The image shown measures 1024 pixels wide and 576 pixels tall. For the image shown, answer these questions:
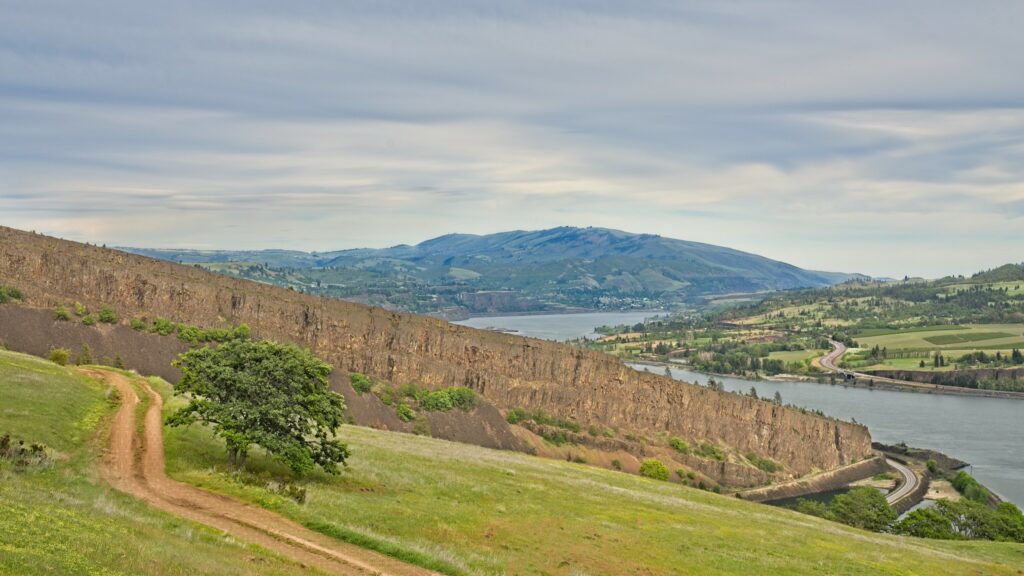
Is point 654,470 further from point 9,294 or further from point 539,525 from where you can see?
point 9,294

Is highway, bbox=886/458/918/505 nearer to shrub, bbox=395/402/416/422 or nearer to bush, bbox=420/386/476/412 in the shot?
bush, bbox=420/386/476/412

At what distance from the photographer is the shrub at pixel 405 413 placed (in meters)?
99.8

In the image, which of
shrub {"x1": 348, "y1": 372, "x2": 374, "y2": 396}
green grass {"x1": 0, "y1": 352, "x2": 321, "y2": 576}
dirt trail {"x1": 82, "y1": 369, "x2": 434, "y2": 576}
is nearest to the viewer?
green grass {"x1": 0, "y1": 352, "x2": 321, "y2": 576}

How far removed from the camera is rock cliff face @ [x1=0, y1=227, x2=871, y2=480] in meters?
105

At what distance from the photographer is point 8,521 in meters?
20.6

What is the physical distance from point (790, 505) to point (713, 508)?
67.7m

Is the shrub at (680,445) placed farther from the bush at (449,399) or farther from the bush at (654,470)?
the bush at (449,399)

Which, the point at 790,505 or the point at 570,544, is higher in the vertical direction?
the point at 570,544

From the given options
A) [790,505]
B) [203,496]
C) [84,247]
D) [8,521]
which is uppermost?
[84,247]

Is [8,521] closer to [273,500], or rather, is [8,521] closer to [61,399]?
[273,500]

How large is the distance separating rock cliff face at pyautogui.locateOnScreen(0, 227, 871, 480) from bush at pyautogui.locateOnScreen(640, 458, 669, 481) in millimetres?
16795

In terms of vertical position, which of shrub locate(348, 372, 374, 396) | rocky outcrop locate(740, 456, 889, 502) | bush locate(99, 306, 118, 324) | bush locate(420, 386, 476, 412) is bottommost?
rocky outcrop locate(740, 456, 889, 502)

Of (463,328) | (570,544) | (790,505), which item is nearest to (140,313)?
(463,328)

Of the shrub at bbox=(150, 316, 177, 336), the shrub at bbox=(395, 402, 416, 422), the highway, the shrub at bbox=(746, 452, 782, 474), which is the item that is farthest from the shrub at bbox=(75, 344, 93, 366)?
the highway
